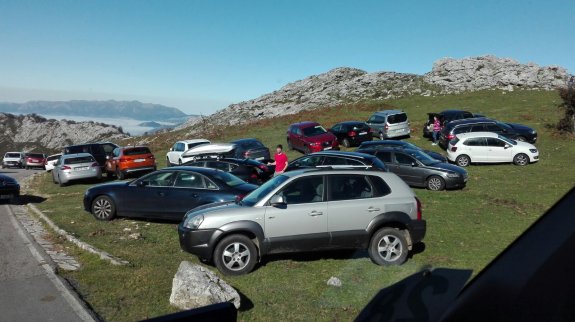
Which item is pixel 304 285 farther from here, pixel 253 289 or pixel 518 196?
pixel 518 196

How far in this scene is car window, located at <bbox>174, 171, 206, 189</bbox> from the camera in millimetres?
11328

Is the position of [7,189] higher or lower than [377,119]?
lower

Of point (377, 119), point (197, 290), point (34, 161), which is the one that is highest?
point (377, 119)

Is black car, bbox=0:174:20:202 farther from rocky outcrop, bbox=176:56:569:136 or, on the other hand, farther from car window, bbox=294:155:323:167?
rocky outcrop, bbox=176:56:569:136

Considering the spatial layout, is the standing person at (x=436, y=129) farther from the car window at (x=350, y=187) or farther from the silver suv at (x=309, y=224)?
the car window at (x=350, y=187)

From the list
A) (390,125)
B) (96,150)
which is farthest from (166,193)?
(390,125)

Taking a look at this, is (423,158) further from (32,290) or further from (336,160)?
(32,290)

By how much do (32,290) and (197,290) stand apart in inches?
113

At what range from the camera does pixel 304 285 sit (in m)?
7.01

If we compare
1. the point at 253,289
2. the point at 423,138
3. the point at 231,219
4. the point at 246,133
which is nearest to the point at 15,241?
the point at 231,219

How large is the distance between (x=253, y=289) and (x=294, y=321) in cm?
135

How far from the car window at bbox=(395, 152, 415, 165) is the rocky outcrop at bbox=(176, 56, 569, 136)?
34442 mm

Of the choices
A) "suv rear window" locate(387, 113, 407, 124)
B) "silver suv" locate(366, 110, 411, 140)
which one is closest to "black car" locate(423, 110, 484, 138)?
"silver suv" locate(366, 110, 411, 140)

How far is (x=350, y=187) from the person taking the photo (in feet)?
26.5
